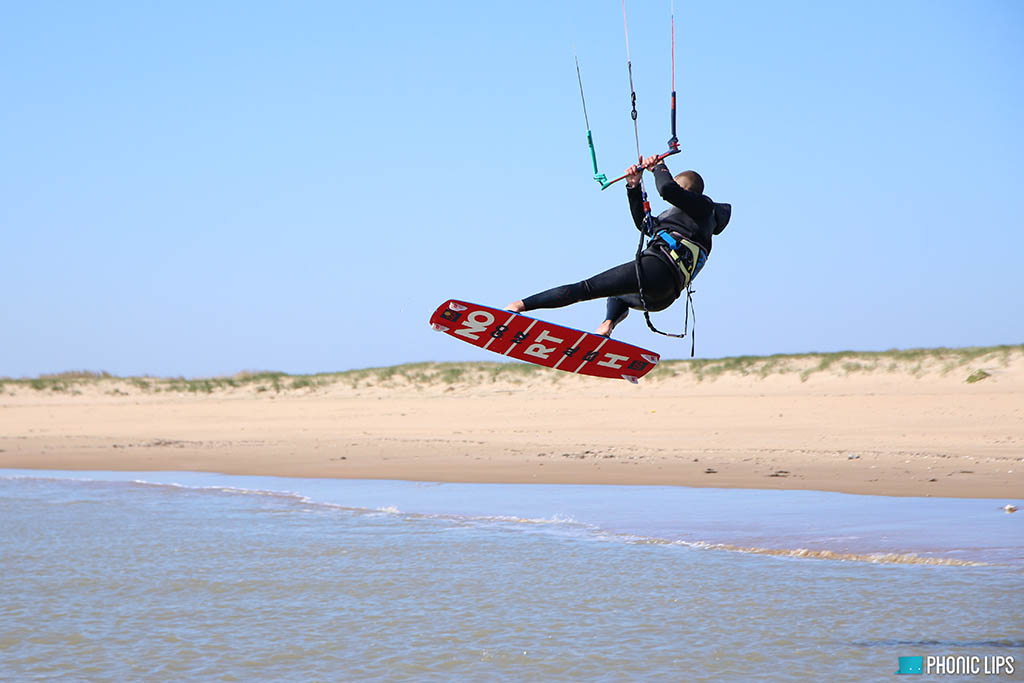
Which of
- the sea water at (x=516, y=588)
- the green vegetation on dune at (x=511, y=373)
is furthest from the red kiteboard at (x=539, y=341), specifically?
the green vegetation on dune at (x=511, y=373)

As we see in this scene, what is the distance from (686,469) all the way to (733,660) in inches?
434

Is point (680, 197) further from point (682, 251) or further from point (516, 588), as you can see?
point (516, 588)

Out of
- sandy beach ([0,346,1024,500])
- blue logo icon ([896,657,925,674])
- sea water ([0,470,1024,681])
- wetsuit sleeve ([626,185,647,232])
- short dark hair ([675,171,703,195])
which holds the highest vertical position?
short dark hair ([675,171,703,195])

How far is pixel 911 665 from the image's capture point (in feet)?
30.7

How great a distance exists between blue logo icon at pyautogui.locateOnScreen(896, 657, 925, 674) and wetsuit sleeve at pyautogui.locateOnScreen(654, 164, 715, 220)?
415 cm

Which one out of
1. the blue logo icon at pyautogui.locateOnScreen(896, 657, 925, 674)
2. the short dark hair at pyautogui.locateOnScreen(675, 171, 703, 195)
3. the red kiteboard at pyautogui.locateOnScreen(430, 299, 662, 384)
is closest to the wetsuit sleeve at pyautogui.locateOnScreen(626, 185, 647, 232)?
the short dark hair at pyautogui.locateOnScreen(675, 171, 703, 195)

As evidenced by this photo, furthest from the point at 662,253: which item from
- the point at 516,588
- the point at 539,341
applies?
the point at 516,588

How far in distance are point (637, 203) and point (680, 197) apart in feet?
1.14

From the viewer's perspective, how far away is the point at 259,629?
10.9 metres

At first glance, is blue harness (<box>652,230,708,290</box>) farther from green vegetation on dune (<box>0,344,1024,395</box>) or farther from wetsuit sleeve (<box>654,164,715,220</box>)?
green vegetation on dune (<box>0,344,1024,395</box>)

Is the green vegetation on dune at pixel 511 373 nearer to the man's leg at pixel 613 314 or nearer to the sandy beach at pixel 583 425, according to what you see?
the sandy beach at pixel 583 425

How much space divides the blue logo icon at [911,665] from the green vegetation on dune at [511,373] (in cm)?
2404

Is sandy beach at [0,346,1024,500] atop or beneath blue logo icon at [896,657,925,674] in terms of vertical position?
atop

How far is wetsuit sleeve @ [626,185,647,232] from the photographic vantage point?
8.91 meters
